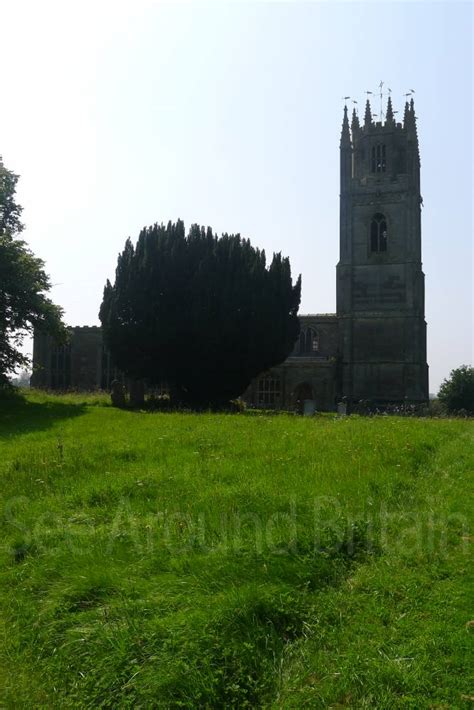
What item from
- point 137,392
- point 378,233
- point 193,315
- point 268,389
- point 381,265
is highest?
point 378,233

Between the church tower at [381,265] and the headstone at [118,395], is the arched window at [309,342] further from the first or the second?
the headstone at [118,395]

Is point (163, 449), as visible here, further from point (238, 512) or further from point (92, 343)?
point (92, 343)

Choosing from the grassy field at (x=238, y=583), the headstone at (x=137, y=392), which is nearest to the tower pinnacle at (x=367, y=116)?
the headstone at (x=137, y=392)

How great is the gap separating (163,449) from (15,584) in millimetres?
3974

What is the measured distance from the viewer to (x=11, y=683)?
4.08 meters

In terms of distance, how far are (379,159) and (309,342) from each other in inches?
587

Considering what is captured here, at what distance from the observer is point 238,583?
470 cm

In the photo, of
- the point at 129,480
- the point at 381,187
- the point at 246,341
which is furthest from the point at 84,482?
the point at 381,187

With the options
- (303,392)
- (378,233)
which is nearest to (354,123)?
(378,233)

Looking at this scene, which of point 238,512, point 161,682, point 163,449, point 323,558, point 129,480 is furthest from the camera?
point 163,449

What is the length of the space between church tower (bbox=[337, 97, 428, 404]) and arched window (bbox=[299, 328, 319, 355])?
196 cm

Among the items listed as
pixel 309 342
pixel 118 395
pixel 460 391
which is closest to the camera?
pixel 118 395

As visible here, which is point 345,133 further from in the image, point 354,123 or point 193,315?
point 193,315

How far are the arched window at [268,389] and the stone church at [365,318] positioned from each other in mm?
65
